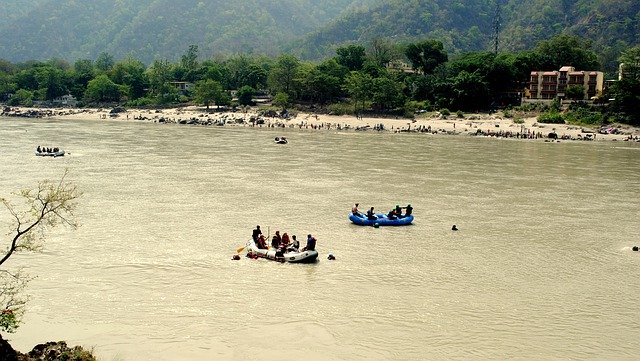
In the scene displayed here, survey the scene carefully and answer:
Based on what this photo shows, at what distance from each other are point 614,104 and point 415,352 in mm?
80090

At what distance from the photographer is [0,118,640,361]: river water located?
A: 18219mm

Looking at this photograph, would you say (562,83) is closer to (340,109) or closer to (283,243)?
(340,109)

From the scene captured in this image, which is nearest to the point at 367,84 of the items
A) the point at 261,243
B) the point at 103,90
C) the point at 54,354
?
the point at 103,90

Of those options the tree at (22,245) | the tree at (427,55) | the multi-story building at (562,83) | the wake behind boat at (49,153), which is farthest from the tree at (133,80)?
the tree at (22,245)

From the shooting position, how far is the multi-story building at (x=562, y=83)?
97.0 metres

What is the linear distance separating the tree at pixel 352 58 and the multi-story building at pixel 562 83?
37.2 meters

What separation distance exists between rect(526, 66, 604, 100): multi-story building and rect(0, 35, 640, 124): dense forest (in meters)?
3.29

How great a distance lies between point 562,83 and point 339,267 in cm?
8349

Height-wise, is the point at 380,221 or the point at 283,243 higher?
the point at 380,221

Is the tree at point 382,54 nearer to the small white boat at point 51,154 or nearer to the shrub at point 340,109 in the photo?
the shrub at point 340,109

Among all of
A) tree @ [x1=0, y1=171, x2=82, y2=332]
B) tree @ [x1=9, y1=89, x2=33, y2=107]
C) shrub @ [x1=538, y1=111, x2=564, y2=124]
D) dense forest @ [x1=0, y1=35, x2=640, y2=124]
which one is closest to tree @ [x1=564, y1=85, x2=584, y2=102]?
dense forest @ [x1=0, y1=35, x2=640, y2=124]

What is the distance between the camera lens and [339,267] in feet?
81.5

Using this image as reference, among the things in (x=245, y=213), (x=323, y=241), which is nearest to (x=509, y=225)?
(x=323, y=241)

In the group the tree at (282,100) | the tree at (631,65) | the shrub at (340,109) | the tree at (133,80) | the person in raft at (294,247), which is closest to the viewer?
the person in raft at (294,247)
